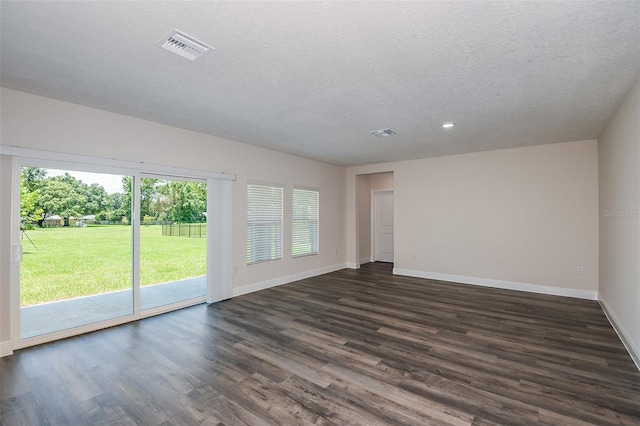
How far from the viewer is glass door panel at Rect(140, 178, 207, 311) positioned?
4.16 metres

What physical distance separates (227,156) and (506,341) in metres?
4.66

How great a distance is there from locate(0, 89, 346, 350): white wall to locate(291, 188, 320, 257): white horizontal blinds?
168 millimetres

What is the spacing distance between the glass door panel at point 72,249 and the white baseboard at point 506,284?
5.45 m

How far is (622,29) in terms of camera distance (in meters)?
1.97

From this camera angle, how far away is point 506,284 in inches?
220

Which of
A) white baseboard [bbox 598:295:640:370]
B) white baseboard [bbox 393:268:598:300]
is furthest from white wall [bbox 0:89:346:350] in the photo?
white baseboard [bbox 598:295:640:370]

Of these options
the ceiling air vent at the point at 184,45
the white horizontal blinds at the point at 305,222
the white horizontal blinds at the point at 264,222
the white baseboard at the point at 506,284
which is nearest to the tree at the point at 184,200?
the white horizontal blinds at the point at 264,222

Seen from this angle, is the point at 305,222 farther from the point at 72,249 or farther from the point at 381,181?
the point at 72,249

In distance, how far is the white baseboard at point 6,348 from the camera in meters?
2.91

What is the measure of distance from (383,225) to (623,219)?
582 cm

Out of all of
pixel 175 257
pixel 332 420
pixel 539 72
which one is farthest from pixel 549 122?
pixel 175 257

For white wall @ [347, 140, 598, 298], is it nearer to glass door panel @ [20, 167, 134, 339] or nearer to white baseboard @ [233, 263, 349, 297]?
white baseboard @ [233, 263, 349, 297]

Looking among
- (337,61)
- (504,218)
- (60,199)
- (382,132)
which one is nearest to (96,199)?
(60,199)

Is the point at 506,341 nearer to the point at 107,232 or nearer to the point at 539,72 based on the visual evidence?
the point at 539,72
